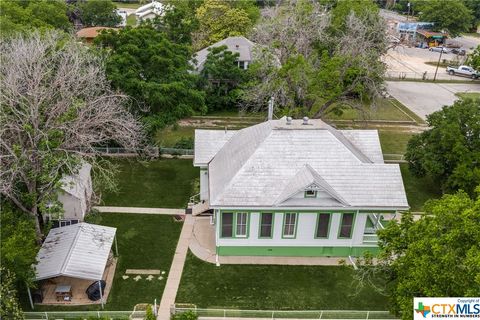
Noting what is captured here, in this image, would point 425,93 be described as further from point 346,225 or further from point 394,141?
point 346,225

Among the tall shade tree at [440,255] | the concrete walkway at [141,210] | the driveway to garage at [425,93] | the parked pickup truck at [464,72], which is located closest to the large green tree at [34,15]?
the concrete walkway at [141,210]

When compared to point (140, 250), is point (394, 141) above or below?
above

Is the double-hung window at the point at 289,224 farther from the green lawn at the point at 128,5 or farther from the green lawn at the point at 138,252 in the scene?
the green lawn at the point at 128,5

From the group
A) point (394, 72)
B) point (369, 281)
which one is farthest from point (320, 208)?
point (394, 72)

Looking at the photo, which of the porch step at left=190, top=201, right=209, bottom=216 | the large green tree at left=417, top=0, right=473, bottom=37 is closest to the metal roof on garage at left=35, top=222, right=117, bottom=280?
the porch step at left=190, top=201, right=209, bottom=216

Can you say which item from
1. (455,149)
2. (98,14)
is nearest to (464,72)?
(455,149)

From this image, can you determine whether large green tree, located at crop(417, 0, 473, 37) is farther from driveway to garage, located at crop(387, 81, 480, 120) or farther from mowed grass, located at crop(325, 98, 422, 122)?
mowed grass, located at crop(325, 98, 422, 122)

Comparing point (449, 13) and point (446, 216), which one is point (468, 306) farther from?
point (449, 13)
